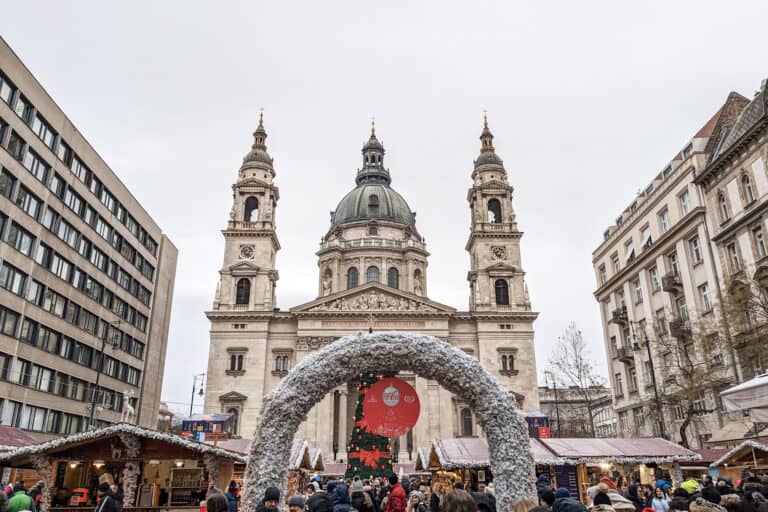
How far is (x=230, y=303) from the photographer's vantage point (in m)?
53.4

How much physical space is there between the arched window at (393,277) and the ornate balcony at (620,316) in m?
26.1

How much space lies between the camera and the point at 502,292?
2195 inches

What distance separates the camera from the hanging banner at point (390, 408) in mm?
11383

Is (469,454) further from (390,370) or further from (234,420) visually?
(234,420)

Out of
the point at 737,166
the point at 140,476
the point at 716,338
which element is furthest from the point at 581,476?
the point at 737,166

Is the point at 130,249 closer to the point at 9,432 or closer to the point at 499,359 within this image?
the point at 9,432

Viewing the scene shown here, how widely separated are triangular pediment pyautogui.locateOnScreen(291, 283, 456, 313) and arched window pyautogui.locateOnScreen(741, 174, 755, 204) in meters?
28.3

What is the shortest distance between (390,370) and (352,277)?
5231cm

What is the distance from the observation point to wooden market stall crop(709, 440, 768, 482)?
18.5 meters

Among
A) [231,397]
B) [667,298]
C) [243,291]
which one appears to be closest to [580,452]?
[667,298]

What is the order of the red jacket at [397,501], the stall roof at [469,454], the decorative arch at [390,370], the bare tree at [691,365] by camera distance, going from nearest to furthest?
the decorative arch at [390,370]
the red jacket at [397,501]
the stall roof at [469,454]
the bare tree at [691,365]

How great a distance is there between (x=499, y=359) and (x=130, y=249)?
113ft

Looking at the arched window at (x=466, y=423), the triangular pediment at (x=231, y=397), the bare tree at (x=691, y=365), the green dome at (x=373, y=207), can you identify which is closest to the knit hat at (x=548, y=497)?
the bare tree at (x=691, y=365)

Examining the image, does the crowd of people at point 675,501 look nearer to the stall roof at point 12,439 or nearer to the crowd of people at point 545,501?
the crowd of people at point 545,501
